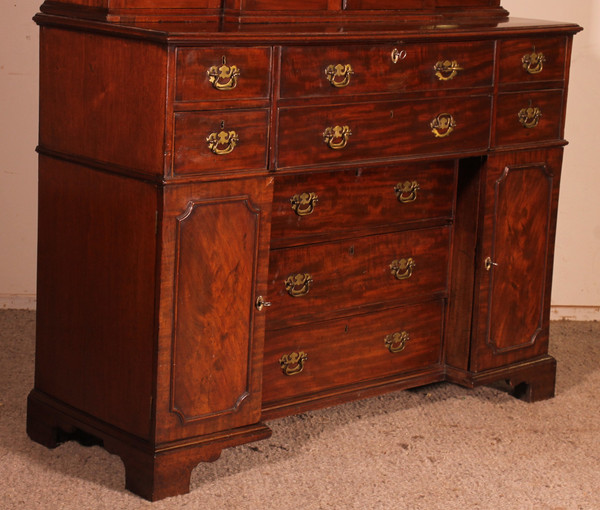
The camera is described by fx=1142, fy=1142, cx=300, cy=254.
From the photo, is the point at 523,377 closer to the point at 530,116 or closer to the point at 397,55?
the point at 530,116

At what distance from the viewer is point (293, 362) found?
10.5 feet

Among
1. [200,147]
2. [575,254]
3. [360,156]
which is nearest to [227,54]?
[200,147]

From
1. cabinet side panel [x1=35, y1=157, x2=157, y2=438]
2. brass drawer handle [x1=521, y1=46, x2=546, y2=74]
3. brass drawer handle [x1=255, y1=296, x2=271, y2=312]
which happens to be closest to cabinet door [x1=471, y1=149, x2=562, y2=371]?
brass drawer handle [x1=521, y1=46, x2=546, y2=74]

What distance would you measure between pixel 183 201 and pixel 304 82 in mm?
443

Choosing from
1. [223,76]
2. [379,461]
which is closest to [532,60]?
[223,76]

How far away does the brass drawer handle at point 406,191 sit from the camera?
333 cm

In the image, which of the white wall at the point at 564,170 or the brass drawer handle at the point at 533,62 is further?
the white wall at the point at 564,170

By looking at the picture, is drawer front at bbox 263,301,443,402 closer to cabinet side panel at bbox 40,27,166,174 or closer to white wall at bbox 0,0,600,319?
cabinet side panel at bbox 40,27,166,174

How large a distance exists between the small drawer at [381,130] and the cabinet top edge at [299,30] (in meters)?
0.18

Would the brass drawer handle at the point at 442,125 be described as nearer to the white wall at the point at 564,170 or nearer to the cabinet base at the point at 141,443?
the cabinet base at the point at 141,443

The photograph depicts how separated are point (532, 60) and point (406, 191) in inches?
21.3

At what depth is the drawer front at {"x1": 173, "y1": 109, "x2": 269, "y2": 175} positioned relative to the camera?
104 inches

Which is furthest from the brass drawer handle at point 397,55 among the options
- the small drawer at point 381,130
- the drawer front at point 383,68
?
the small drawer at point 381,130

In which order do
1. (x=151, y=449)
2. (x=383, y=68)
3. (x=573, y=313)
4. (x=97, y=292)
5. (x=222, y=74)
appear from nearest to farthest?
(x=222, y=74) < (x=151, y=449) < (x=97, y=292) < (x=383, y=68) < (x=573, y=313)
